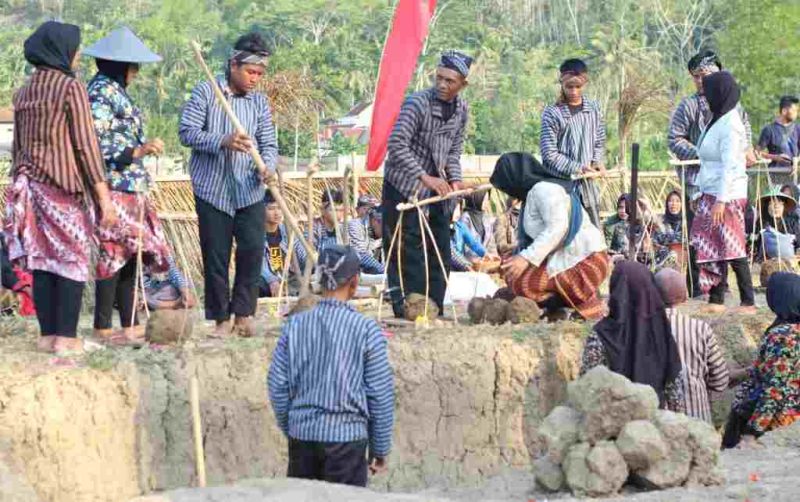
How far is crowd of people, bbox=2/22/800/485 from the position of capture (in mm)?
5938

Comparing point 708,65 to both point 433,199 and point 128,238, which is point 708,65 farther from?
point 128,238

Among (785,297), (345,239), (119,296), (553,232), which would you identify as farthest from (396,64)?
(785,297)

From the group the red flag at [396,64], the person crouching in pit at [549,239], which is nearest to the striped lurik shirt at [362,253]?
the red flag at [396,64]

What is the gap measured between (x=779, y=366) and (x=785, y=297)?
1.19 feet

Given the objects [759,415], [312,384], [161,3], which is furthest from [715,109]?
[161,3]

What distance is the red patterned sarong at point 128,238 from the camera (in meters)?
7.62

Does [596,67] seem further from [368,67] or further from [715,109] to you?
[715,109]

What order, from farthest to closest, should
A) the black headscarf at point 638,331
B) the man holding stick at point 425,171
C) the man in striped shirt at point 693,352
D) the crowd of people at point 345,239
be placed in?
the man holding stick at point 425,171
the man in striped shirt at point 693,352
the black headscarf at point 638,331
the crowd of people at point 345,239

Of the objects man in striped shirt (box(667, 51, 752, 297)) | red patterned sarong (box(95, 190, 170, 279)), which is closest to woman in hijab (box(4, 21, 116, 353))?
red patterned sarong (box(95, 190, 170, 279))

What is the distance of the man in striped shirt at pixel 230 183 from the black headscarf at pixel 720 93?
2.91 meters

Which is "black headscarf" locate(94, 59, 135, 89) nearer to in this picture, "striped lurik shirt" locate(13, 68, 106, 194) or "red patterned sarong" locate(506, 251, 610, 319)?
"striped lurik shirt" locate(13, 68, 106, 194)

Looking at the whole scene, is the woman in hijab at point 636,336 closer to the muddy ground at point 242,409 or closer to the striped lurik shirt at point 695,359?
the striped lurik shirt at point 695,359

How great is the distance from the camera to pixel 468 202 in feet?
45.5

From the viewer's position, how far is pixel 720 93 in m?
9.37
